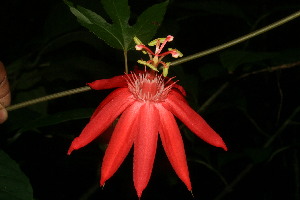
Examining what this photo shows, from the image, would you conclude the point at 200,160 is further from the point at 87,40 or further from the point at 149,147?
the point at 149,147

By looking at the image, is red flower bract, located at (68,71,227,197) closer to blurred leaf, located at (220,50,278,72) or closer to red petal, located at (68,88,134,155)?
red petal, located at (68,88,134,155)

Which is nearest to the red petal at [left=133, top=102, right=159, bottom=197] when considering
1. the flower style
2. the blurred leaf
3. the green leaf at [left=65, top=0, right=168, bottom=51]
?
the flower style

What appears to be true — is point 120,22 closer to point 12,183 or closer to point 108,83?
point 108,83

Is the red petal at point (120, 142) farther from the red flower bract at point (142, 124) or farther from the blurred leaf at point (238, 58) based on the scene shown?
the blurred leaf at point (238, 58)

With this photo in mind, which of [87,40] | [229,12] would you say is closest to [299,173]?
[229,12]

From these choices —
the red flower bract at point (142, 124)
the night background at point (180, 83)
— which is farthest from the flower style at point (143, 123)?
the night background at point (180, 83)

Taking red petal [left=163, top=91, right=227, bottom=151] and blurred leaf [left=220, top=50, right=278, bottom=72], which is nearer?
red petal [left=163, top=91, right=227, bottom=151]

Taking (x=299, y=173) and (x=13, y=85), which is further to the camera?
(x=299, y=173)
